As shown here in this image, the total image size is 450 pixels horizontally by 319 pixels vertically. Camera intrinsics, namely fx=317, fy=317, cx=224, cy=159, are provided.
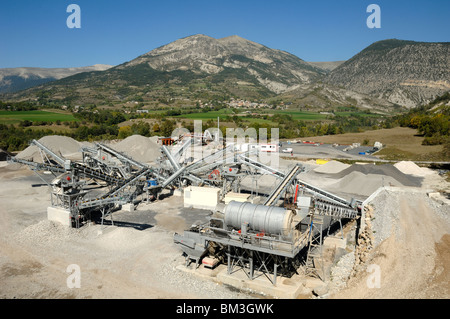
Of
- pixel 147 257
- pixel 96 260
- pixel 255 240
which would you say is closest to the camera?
pixel 255 240

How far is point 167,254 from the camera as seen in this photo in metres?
21.7

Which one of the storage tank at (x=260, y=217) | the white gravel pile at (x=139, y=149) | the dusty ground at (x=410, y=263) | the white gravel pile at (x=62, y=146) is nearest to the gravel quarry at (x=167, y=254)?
the dusty ground at (x=410, y=263)

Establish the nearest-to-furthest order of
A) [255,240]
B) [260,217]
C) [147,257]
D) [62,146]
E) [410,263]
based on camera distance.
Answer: [410,263] < [255,240] < [260,217] < [147,257] < [62,146]

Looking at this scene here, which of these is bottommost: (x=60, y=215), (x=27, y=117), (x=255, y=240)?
(x=60, y=215)

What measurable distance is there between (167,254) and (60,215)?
10927 mm

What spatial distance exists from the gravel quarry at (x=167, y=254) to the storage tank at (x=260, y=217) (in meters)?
3.52

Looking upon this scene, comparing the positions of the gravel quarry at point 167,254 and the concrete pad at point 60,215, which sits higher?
the concrete pad at point 60,215

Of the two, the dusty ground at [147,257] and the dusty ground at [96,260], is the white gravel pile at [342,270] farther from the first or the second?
the dusty ground at [96,260]

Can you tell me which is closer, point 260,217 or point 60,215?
point 260,217

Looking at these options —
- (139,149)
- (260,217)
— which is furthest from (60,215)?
(139,149)

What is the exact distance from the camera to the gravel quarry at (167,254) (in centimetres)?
1684

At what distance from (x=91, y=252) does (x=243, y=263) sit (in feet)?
35.0

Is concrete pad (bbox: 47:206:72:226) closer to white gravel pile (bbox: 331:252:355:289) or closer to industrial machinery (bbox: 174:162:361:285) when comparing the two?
industrial machinery (bbox: 174:162:361:285)

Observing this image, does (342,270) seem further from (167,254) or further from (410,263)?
(167,254)
